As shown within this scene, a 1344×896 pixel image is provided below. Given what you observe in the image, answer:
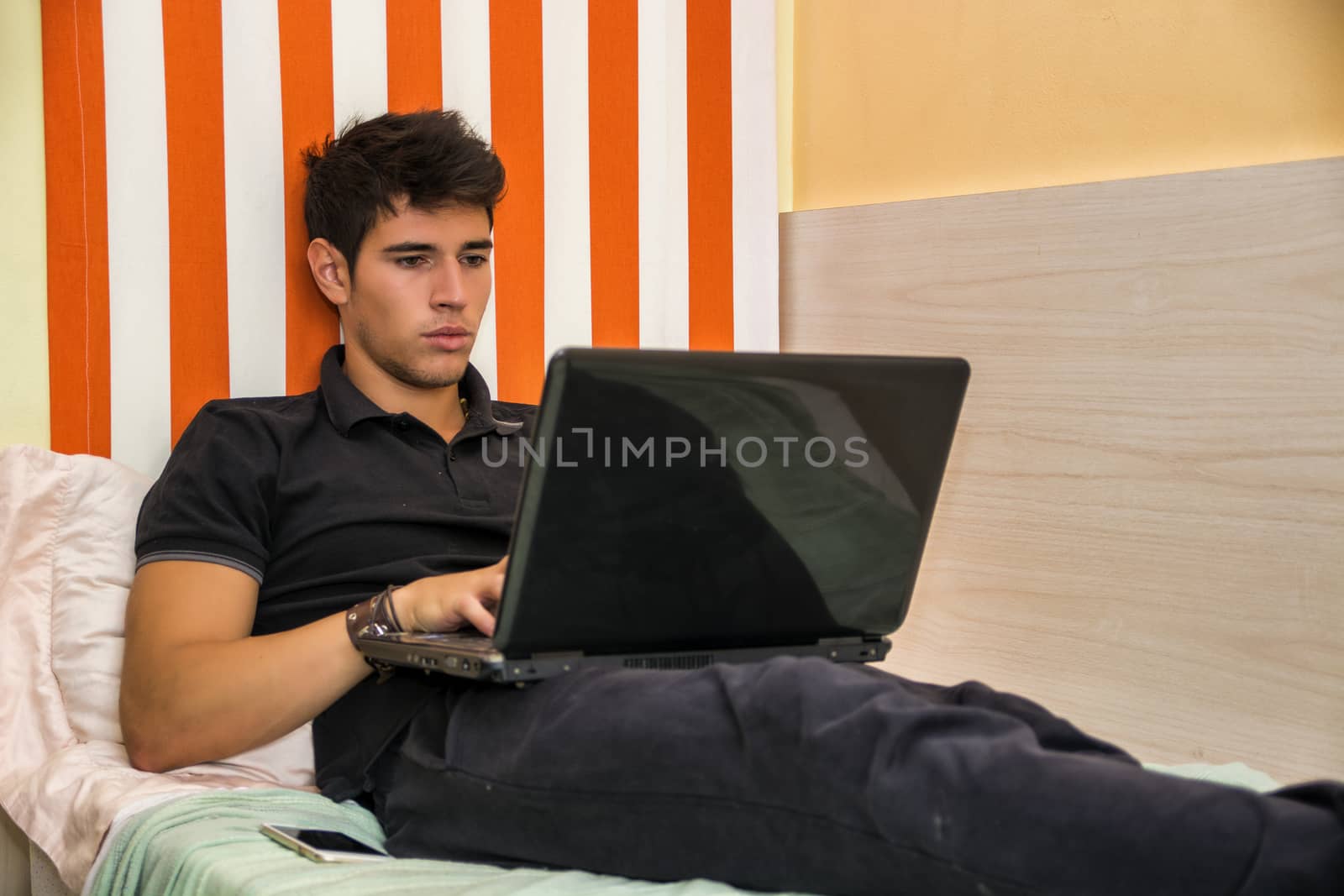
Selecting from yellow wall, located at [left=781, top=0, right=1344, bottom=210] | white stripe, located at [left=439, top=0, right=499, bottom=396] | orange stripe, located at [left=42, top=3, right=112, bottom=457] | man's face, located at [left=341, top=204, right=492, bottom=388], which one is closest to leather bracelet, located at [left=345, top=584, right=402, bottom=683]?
man's face, located at [left=341, top=204, right=492, bottom=388]

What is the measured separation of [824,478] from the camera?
3.16 ft

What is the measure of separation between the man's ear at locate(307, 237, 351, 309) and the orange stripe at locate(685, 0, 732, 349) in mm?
634

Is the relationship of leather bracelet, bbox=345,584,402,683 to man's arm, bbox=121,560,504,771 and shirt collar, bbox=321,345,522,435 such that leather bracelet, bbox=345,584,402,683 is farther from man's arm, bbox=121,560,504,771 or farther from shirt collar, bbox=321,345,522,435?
shirt collar, bbox=321,345,522,435

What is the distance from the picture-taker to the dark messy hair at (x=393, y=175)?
1.48 m

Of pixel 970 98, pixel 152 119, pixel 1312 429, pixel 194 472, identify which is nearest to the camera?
pixel 194 472

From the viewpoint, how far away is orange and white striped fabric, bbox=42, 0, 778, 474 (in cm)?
146

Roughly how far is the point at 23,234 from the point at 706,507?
960 mm

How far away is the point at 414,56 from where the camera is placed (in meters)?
1.74

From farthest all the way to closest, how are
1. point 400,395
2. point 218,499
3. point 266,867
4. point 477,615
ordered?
point 400,395
point 218,499
point 477,615
point 266,867

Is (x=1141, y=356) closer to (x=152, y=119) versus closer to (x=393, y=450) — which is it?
(x=393, y=450)

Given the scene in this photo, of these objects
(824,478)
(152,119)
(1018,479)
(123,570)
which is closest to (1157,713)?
(1018,479)

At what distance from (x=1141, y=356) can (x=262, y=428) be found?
1.06 metres

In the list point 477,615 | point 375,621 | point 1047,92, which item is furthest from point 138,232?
point 1047,92

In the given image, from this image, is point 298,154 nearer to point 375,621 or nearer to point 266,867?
point 375,621
